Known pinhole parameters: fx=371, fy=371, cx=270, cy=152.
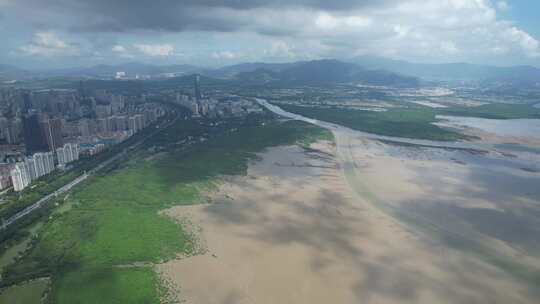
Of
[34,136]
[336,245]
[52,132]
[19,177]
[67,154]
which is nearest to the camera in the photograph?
[336,245]

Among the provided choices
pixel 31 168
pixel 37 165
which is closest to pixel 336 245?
pixel 31 168

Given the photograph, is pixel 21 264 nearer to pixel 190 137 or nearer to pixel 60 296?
pixel 60 296

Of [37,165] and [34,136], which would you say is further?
[34,136]

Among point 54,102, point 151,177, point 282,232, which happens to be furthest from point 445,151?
point 54,102

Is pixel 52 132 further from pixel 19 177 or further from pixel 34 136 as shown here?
pixel 19 177

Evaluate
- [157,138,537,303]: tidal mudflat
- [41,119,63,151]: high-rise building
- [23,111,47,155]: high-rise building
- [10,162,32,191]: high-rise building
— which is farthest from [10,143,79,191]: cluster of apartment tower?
[157,138,537,303]: tidal mudflat

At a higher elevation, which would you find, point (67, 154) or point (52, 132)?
point (52, 132)

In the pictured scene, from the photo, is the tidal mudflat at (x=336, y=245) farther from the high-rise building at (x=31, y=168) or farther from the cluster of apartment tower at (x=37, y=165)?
the high-rise building at (x=31, y=168)

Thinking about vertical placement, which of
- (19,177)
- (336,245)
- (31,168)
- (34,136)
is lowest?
(336,245)
